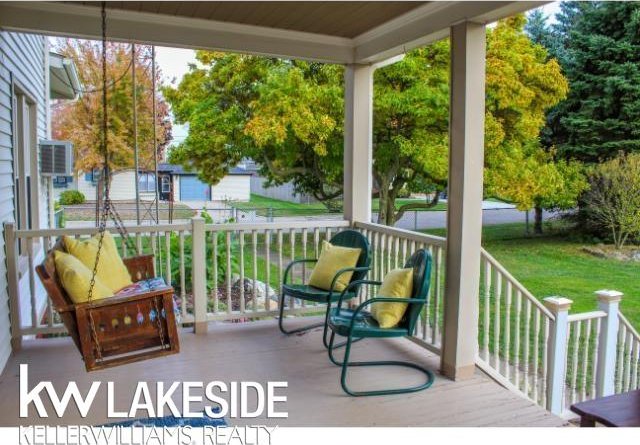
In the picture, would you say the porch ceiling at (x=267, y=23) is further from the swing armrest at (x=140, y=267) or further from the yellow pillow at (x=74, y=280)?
the yellow pillow at (x=74, y=280)

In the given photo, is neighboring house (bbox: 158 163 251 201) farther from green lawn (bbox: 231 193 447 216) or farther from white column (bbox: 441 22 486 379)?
white column (bbox: 441 22 486 379)

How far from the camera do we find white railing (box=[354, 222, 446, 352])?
382cm

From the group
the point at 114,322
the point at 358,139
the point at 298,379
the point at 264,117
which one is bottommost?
the point at 298,379

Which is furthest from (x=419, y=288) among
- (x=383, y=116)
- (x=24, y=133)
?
(x=383, y=116)

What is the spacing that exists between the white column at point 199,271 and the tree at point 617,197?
7.81 meters

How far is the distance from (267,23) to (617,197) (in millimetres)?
8030

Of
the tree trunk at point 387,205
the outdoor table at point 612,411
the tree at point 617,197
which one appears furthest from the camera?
the tree trunk at point 387,205

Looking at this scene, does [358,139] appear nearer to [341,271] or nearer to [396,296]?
[341,271]

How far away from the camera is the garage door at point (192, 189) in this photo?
430 inches

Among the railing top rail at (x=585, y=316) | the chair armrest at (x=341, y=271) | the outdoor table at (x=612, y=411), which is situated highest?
the chair armrest at (x=341, y=271)

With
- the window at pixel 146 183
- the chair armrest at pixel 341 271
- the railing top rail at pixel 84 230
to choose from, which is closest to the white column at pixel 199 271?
the railing top rail at pixel 84 230

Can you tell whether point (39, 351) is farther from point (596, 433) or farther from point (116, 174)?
point (116, 174)

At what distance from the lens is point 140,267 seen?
12.0 ft

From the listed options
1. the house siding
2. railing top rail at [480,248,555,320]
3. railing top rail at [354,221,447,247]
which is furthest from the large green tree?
railing top rail at [480,248,555,320]
